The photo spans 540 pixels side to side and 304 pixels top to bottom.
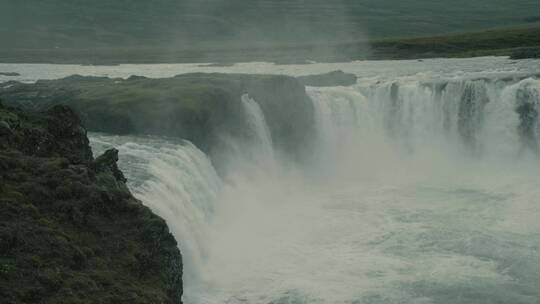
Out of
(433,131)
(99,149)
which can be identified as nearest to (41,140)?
(99,149)

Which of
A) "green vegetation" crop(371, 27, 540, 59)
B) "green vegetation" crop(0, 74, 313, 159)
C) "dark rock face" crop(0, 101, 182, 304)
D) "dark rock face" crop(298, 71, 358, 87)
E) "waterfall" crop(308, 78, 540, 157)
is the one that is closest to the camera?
"dark rock face" crop(0, 101, 182, 304)

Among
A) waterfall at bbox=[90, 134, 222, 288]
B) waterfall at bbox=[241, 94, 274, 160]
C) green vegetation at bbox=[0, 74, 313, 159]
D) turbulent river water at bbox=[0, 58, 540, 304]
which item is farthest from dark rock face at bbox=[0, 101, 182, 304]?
waterfall at bbox=[241, 94, 274, 160]

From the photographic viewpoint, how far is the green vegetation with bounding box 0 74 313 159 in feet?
144

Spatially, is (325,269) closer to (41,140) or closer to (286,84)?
(41,140)

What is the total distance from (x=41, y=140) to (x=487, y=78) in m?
42.8

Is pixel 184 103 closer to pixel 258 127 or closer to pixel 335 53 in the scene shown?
pixel 258 127

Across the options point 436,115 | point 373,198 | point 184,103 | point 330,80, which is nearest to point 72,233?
point 184,103

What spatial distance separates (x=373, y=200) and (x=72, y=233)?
28136 mm

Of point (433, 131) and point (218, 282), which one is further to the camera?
point (433, 131)

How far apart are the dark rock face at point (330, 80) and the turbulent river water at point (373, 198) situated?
179 cm

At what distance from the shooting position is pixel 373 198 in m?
45.4

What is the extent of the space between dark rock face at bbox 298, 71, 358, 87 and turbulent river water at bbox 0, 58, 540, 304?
1.79 m

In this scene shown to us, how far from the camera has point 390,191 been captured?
47.5 meters

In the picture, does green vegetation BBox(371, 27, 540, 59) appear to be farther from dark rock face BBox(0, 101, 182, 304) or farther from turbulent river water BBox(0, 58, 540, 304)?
dark rock face BBox(0, 101, 182, 304)
